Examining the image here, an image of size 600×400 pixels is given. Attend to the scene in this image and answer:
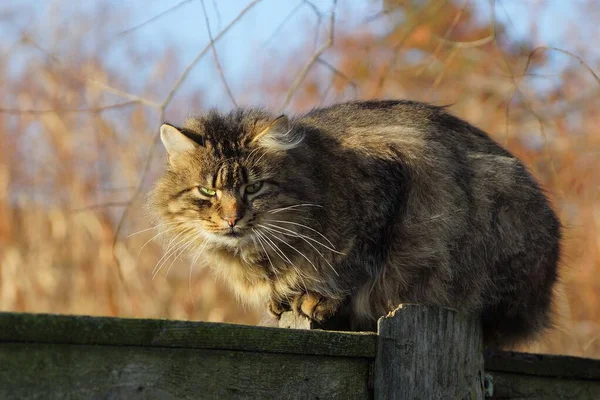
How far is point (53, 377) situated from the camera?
1372 mm

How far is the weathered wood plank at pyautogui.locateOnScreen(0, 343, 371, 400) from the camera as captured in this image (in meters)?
1.35

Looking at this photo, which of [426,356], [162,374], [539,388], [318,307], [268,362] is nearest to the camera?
[162,374]

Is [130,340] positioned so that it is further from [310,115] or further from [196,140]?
[310,115]

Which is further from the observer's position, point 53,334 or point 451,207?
point 451,207

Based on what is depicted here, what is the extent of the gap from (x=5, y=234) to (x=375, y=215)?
494 cm

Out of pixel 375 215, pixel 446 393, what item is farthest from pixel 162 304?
pixel 446 393

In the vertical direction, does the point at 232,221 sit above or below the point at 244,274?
above

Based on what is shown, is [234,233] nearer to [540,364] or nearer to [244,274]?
[244,274]

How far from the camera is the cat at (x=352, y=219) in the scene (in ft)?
9.00

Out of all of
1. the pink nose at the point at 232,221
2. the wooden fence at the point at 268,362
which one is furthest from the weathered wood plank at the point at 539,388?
the pink nose at the point at 232,221

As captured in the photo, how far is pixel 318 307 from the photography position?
270 cm

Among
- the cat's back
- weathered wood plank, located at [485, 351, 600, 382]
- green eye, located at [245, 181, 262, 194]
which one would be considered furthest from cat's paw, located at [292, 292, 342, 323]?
the cat's back

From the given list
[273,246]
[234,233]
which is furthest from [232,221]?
[273,246]

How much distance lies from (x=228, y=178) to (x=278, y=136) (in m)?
0.23
